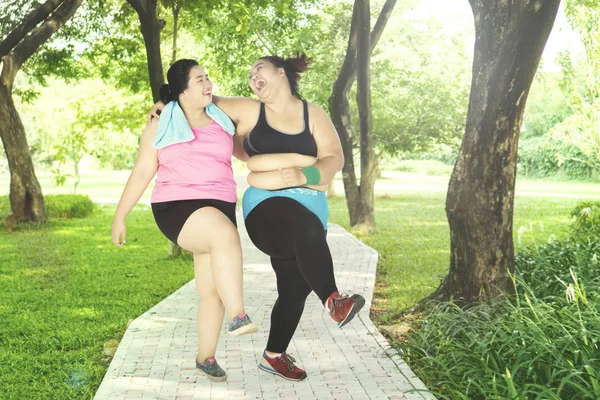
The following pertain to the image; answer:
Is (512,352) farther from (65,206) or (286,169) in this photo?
(65,206)

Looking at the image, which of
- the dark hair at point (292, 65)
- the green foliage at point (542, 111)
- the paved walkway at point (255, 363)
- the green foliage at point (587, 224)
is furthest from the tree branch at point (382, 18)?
the green foliage at point (542, 111)

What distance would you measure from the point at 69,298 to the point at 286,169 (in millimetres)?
5480

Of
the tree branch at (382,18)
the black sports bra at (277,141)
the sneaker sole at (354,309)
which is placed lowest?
the sneaker sole at (354,309)

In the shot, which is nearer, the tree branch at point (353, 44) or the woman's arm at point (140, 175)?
the woman's arm at point (140, 175)

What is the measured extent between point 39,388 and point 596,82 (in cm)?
1011

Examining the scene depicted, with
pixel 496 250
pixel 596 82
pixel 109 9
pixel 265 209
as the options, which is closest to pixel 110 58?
pixel 109 9

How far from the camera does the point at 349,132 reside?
53.3 feet

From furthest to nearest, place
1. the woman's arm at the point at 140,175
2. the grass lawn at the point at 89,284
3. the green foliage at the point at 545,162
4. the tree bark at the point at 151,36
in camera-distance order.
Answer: the green foliage at the point at 545,162 < the tree bark at the point at 151,36 < the grass lawn at the point at 89,284 < the woman's arm at the point at 140,175

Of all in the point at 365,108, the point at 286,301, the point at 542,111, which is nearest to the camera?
the point at 286,301

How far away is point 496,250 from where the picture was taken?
269 inches

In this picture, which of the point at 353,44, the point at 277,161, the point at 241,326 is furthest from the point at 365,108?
the point at 241,326

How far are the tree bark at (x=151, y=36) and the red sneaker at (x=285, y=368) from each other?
705cm

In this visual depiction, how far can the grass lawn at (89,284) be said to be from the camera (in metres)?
6.08

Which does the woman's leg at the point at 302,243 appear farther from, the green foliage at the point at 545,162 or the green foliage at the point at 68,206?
the green foliage at the point at 545,162
